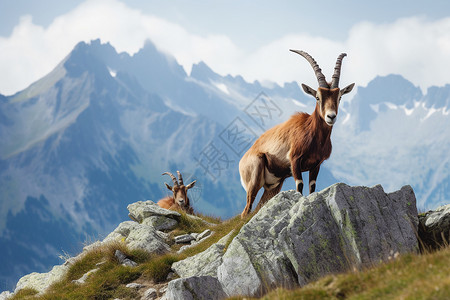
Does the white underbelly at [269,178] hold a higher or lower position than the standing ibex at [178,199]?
lower

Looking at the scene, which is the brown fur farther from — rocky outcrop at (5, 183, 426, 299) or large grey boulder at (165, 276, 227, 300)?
large grey boulder at (165, 276, 227, 300)

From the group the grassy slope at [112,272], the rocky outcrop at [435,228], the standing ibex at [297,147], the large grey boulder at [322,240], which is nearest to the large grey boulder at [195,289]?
the large grey boulder at [322,240]

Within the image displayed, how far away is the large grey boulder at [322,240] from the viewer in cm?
932

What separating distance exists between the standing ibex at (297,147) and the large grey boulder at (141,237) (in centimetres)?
355

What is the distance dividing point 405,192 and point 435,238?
136cm

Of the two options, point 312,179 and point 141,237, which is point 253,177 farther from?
point 141,237

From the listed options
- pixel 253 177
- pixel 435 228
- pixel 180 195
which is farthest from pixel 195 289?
pixel 180 195

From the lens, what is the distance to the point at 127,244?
1602 centimetres

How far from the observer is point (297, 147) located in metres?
12.7

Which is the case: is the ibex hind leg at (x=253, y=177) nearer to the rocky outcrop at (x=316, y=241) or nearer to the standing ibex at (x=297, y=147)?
the standing ibex at (x=297, y=147)

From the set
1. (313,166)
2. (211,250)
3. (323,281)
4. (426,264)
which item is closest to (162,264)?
(211,250)

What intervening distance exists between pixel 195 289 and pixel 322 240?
119 inches

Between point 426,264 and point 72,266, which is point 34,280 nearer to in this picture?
point 72,266

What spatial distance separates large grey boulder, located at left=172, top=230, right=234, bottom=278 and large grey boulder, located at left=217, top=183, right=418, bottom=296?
2.85ft
